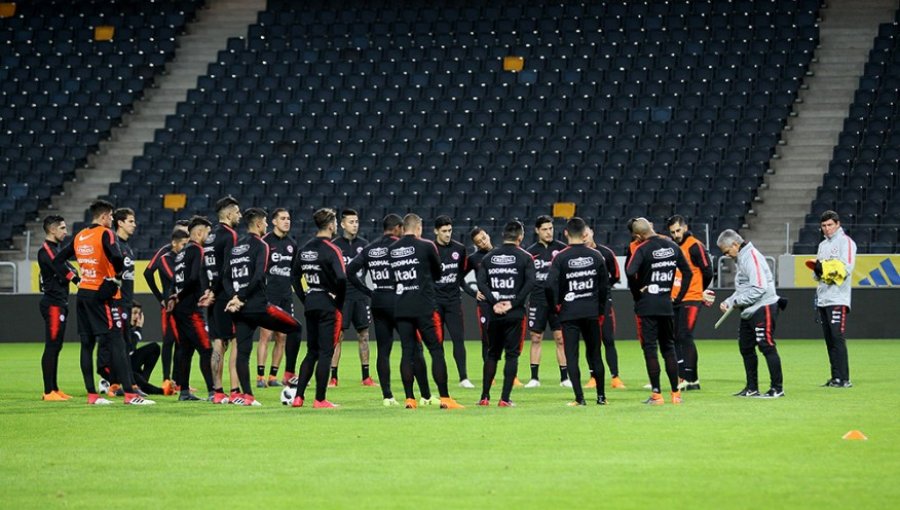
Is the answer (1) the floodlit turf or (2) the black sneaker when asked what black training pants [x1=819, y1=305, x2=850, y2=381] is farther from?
(2) the black sneaker

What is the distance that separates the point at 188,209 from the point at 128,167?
14.4 feet

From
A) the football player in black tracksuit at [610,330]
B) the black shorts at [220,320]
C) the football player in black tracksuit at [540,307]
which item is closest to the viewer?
the black shorts at [220,320]

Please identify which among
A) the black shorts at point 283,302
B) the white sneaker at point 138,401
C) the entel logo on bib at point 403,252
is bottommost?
the white sneaker at point 138,401

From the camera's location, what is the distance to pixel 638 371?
18.9 m

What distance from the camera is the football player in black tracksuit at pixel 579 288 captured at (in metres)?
13.5

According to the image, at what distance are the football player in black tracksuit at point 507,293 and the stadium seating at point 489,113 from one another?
15.3 metres

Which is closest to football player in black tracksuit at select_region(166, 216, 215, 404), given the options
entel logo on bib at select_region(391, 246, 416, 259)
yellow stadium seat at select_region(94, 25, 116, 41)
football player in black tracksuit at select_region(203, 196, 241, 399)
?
football player in black tracksuit at select_region(203, 196, 241, 399)

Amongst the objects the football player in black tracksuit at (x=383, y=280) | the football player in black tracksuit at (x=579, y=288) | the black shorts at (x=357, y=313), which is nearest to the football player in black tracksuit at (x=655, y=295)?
the football player in black tracksuit at (x=579, y=288)

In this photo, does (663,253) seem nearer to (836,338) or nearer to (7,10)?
(836,338)

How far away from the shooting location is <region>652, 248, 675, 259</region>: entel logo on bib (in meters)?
13.8

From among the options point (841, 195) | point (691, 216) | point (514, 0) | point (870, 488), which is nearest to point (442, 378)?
point (870, 488)

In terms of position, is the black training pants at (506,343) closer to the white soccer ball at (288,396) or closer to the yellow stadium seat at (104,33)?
the white soccer ball at (288,396)

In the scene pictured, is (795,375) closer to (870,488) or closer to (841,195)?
(870,488)

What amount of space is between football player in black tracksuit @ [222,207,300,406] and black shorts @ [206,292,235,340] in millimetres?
462
